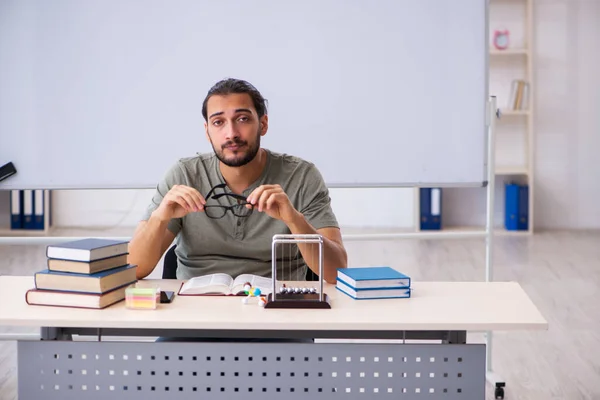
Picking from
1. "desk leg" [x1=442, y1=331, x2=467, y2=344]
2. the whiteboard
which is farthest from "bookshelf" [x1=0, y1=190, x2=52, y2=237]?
"desk leg" [x1=442, y1=331, x2=467, y2=344]

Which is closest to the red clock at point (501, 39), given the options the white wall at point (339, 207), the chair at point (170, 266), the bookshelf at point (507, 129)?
the bookshelf at point (507, 129)

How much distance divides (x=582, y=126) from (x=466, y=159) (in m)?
4.17

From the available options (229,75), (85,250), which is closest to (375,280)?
(85,250)

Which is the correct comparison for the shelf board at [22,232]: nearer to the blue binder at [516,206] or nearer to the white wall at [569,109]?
the blue binder at [516,206]

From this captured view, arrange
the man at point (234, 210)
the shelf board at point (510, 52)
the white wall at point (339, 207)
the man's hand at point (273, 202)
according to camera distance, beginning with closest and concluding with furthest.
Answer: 1. the man's hand at point (273, 202)
2. the man at point (234, 210)
3. the shelf board at point (510, 52)
4. the white wall at point (339, 207)

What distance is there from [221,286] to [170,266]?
51 centimetres

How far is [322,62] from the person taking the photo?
331 centimetres

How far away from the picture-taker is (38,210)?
271 inches

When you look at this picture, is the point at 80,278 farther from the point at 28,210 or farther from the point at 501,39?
the point at 501,39

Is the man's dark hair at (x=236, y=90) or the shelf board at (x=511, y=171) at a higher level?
the man's dark hair at (x=236, y=90)

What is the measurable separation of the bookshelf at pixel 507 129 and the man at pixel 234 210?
14.5 feet

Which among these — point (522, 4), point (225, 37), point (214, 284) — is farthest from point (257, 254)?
point (522, 4)

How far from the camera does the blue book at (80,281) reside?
1967mm

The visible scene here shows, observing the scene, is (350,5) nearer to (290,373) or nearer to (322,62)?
(322,62)
